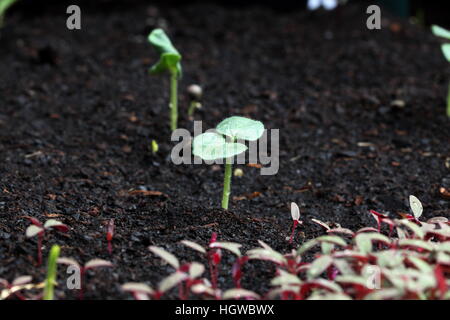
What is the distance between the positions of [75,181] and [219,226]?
627mm

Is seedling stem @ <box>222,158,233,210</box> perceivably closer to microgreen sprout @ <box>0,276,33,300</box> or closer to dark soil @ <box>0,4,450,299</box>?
dark soil @ <box>0,4,450,299</box>

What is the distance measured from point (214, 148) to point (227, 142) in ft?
0.32

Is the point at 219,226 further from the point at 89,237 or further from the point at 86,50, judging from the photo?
the point at 86,50

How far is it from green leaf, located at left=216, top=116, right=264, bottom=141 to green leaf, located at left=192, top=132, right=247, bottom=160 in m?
0.06

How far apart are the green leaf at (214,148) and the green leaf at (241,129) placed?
0.06 m

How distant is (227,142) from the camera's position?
174 cm

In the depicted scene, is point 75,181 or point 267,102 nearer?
point 75,181

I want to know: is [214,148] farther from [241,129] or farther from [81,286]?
[81,286]

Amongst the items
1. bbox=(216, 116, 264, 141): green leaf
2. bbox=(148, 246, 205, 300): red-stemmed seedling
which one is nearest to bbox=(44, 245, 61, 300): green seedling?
bbox=(148, 246, 205, 300): red-stemmed seedling

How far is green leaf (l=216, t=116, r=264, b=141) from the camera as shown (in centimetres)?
173

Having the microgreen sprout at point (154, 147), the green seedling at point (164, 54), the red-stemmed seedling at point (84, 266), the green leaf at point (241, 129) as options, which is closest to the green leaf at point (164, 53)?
the green seedling at point (164, 54)
